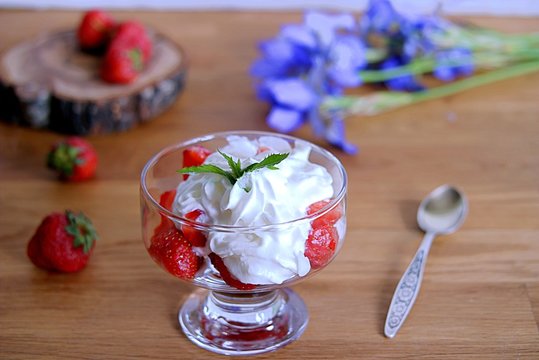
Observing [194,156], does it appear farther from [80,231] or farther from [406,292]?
[406,292]

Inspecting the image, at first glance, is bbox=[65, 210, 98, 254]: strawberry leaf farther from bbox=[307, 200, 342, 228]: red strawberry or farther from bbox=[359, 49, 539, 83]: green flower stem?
bbox=[359, 49, 539, 83]: green flower stem

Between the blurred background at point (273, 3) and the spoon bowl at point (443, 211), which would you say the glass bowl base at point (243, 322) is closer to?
the spoon bowl at point (443, 211)

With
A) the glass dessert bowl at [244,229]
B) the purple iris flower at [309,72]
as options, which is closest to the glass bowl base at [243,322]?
the glass dessert bowl at [244,229]

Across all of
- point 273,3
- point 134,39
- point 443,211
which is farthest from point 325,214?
point 273,3

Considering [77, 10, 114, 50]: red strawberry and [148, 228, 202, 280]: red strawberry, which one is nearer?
[148, 228, 202, 280]: red strawberry

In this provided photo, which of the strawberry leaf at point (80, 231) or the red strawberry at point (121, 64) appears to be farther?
the red strawberry at point (121, 64)

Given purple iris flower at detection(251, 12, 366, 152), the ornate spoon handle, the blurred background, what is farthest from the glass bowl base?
the blurred background

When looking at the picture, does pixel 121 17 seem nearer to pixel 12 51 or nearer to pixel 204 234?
pixel 12 51
